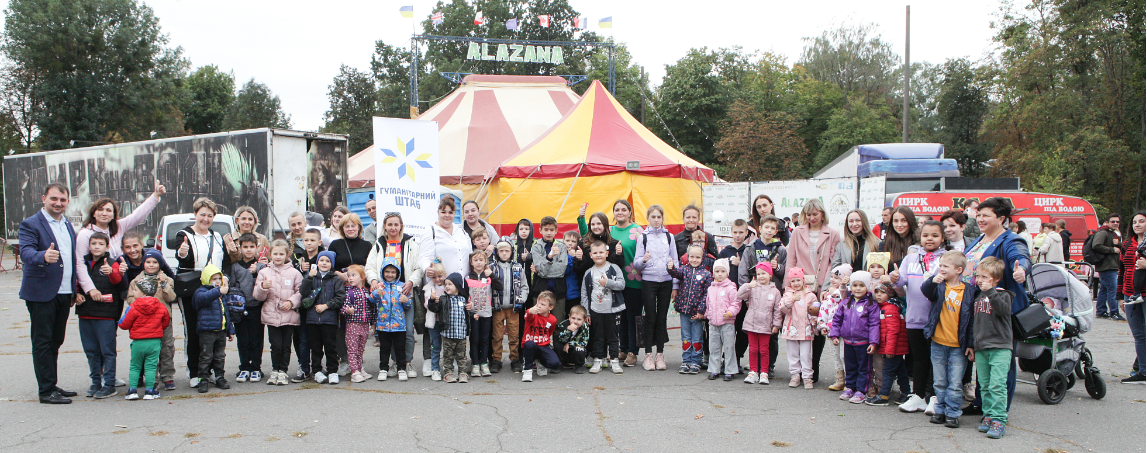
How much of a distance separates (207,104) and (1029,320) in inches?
2315

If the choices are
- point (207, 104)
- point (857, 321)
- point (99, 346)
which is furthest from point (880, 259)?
point (207, 104)

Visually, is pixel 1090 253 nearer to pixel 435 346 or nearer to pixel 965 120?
pixel 435 346

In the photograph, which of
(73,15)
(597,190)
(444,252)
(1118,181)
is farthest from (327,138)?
(1118,181)

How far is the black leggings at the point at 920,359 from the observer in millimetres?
5426

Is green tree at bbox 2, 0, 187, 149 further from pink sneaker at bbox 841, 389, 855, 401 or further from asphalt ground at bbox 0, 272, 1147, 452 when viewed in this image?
pink sneaker at bbox 841, 389, 855, 401

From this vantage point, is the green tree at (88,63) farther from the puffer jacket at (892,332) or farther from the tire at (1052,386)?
the tire at (1052,386)

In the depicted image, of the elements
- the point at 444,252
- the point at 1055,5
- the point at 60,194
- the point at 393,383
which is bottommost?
the point at 393,383

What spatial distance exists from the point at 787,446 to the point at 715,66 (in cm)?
4309

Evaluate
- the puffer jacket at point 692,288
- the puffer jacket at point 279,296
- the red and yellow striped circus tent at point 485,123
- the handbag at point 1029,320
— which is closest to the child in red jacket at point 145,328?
the puffer jacket at point 279,296

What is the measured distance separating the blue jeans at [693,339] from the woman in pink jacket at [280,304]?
347cm

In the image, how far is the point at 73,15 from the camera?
31.5 meters

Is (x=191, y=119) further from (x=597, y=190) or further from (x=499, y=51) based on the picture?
(x=597, y=190)

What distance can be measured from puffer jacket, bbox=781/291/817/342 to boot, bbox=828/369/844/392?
0.38 metres

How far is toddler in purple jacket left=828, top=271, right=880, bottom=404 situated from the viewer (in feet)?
18.4
